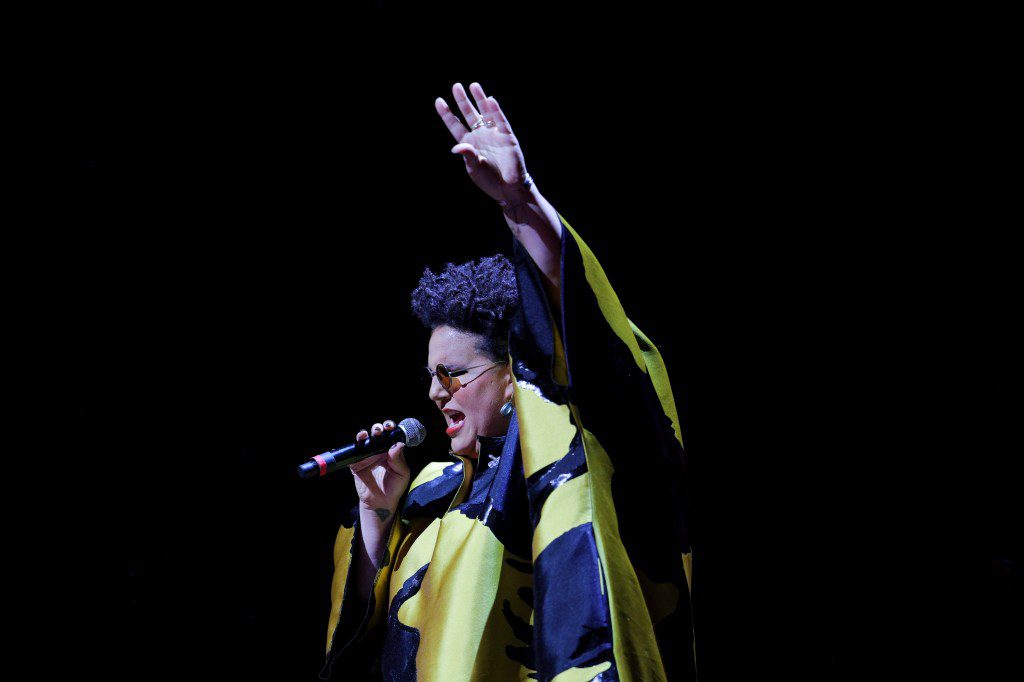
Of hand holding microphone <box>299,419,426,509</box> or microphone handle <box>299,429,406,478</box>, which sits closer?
microphone handle <box>299,429,406,478</box>

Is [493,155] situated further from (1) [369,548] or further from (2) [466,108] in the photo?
(1) [369,548]

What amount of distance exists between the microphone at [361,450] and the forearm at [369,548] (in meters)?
0.14

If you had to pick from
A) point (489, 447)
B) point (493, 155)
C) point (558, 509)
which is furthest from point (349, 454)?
point (493, 155)

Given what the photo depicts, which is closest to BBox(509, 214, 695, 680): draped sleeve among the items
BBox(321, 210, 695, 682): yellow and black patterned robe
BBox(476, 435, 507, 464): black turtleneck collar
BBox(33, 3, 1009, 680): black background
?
BBox(321, 210, 695, 682): yellow and black patterned robe

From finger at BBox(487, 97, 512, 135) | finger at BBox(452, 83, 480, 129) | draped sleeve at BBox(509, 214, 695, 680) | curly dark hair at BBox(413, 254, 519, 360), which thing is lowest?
draped sleeve at BBox(509, 214, 695, 680)

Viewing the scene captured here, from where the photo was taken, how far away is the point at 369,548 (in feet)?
5.00

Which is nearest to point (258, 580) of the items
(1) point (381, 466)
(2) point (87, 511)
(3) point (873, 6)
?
(2) point (87, 511)

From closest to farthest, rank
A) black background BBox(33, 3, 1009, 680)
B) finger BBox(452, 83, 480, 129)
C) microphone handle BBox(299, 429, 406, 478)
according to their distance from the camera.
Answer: finger BBox(452, 83, 480, 129) → microphone handle BBox(299, 429, 406, 478) → black background BBox(33, 3, 1009, 680)

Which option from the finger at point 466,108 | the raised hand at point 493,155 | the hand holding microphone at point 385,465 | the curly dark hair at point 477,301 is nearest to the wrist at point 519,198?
the raised hand at point 493,155

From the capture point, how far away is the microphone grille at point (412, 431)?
1.51 m

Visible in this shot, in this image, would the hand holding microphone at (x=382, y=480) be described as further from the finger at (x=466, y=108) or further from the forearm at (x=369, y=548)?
the finger at (x=466, y=108)

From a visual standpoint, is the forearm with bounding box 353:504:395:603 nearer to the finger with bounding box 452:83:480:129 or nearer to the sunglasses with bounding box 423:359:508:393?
the sunglasses with bounding box 423:359:508:393

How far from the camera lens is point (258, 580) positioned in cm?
186

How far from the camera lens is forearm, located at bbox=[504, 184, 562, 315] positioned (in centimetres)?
105
